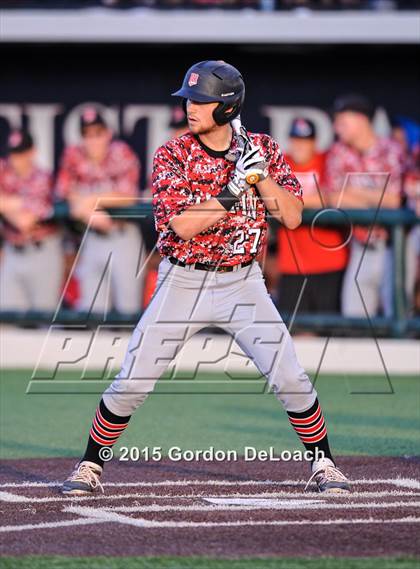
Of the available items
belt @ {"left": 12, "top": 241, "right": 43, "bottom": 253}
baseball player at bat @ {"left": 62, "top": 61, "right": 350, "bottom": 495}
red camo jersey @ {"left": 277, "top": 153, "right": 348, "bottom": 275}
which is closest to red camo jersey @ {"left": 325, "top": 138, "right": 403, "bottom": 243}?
red camo jersey @ {"left": 277, "top": 153, "right": 348, "bottom": 275}

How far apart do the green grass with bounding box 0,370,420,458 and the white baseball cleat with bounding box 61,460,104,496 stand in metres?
1.52

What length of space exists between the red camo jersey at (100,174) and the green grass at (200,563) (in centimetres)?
852

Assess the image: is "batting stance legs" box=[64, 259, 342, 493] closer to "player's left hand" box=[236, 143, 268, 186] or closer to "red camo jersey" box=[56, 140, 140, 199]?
"player's left hand" box=[236, 143, 268, 186]

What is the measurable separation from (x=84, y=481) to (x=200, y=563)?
5.17 ft

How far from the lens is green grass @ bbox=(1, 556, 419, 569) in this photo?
445cm

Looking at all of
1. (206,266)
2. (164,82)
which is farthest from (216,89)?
(164,82)

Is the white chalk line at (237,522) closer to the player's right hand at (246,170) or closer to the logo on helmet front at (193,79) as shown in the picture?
the player's right hand at (246,170)

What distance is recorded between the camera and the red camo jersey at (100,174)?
13062 mm

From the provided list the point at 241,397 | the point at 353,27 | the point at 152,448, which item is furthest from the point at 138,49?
the point at 152,448

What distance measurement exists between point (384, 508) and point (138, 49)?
10.7 m

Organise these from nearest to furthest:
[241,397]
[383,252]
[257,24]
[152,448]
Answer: [152,448], [241,397], [383,252], [257,24]

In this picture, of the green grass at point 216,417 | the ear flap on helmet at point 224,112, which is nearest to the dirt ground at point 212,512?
the green grass at point 216,417

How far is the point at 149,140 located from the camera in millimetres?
14930

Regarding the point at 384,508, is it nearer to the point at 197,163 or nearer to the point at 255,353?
the point at 255,353
